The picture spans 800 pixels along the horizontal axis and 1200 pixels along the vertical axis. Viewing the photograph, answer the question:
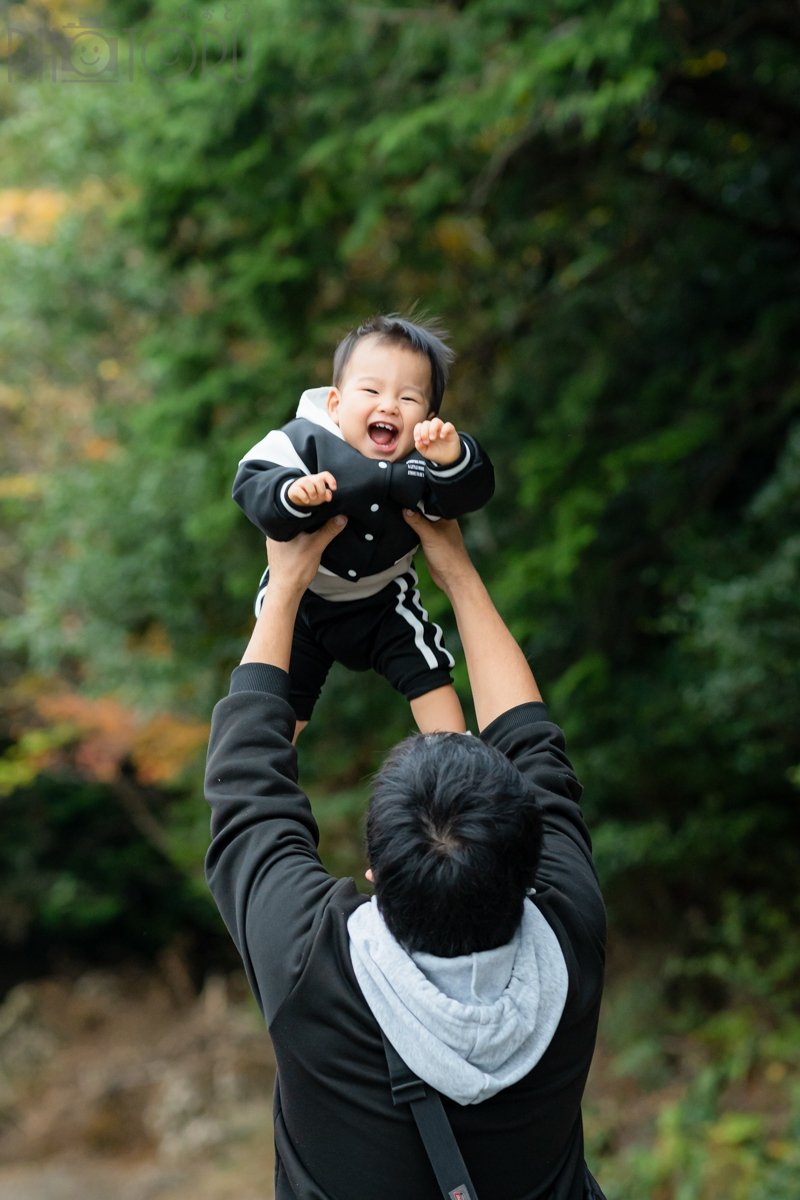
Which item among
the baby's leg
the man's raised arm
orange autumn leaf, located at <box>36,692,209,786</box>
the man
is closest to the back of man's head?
the man

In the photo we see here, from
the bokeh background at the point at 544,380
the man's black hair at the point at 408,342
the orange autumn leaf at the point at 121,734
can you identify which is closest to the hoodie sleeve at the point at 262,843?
the man's black hair at the point at 408,342

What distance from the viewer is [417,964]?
1.43 metres

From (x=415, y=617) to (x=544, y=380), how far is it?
389 cm

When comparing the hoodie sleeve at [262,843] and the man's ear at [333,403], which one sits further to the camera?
the man's ear at [333,403]

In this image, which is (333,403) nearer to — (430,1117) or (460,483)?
(460,483)

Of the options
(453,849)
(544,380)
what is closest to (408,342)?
(453,849)

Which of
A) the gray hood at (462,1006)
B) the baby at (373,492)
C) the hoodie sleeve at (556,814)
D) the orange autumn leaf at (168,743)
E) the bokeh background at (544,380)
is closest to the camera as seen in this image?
the gray hood at (462,1006)

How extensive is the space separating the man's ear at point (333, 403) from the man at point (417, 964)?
0.68m

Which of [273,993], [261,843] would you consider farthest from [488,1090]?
[261,843]

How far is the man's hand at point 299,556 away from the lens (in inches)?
75.3

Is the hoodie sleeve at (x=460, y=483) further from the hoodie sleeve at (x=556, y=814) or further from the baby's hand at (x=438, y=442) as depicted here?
the hoodie sleeve at (x=556, y=814)

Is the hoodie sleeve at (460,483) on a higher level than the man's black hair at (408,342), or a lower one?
lower

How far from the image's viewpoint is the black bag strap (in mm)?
1403

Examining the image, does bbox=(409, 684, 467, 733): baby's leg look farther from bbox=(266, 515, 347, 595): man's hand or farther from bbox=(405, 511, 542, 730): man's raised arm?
bbox=(266, 515, 347, 595): man's hand
